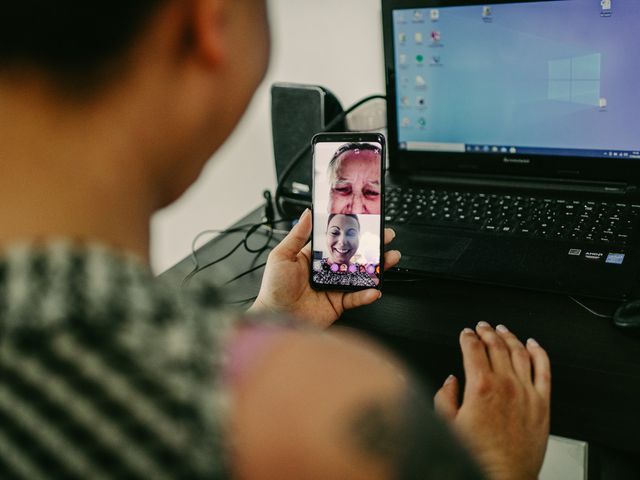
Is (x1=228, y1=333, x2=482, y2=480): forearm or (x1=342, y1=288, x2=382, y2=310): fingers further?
(x1=342, y1=288, x2=382, y2=310): fingers

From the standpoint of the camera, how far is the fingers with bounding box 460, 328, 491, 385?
63 cm

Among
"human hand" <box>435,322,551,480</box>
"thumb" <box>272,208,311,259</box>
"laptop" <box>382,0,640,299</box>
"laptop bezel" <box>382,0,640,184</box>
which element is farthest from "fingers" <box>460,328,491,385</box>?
"laptop bezel" <box>382,0,640,184</box>

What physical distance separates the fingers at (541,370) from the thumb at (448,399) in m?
Result: 0.08

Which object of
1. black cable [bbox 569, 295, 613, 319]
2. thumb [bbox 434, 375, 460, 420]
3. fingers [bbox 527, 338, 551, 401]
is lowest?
thumb [bbox 434, 375, 460, 420]

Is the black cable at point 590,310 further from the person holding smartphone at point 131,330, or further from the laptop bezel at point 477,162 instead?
the person holding smartphone at point 131,330

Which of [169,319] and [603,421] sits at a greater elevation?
[169,319]

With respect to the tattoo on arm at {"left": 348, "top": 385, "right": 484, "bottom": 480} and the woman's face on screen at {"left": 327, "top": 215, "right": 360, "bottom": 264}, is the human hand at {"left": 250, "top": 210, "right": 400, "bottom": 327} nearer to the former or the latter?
the woman's face on screen at {"left": 327, "top": 215, "right": 360, "bottom": 264}

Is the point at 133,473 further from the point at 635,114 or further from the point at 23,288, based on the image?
the point at 635,114

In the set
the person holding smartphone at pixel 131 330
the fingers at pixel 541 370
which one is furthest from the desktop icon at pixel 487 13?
the person holding smartphone at pixel 131 330

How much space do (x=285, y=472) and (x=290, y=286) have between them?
0.52 metres

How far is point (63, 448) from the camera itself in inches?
10.5

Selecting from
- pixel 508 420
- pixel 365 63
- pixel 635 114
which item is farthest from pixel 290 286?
pixel 365 63

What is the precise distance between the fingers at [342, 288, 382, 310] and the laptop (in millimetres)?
71

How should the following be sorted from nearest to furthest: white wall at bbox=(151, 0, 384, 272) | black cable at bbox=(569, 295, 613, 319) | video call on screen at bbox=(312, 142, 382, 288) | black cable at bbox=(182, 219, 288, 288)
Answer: black cable at bbox=(569, 295, 613, 319) < video call on screen at bbox=(312, 142, 382, 288) < black cable at bbox=(182, 219, 288, 288) < white wall at bbox=(151, 0, 384, 272)
